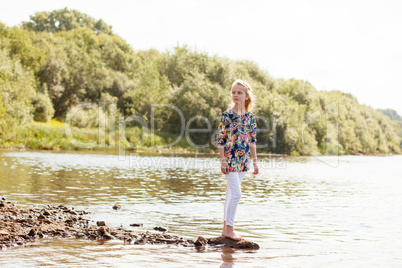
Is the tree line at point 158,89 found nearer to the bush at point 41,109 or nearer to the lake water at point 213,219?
the bush at point 41,109

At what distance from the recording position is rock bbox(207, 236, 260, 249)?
8.34 metres

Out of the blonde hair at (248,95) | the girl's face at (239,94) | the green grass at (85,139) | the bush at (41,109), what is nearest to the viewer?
the girl's face at (239,94)

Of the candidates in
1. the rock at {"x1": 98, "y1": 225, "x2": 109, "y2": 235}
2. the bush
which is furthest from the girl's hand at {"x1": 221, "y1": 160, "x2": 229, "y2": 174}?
the bush

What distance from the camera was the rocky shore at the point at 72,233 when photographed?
8.30 meters

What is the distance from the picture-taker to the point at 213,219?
1155 centimetres

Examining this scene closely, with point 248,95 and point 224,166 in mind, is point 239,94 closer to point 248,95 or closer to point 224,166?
point 248,95

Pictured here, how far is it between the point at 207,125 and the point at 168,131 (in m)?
6.03

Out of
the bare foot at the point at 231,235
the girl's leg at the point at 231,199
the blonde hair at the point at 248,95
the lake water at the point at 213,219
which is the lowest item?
the lake water at the point at 213,219

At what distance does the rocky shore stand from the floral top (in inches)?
58.3

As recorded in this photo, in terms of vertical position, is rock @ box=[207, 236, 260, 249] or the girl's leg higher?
the girl's leg

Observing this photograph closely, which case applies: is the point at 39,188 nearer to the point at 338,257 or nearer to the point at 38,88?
the point at 338,257

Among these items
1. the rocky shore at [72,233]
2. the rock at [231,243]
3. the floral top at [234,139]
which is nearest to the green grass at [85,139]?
the rocky shore at [72,233]

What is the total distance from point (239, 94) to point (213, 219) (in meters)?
4.16

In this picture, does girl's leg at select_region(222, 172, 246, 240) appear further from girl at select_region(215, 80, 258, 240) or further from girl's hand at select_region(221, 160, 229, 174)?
girl's hand at select_region(221, 160, 229, 174)
